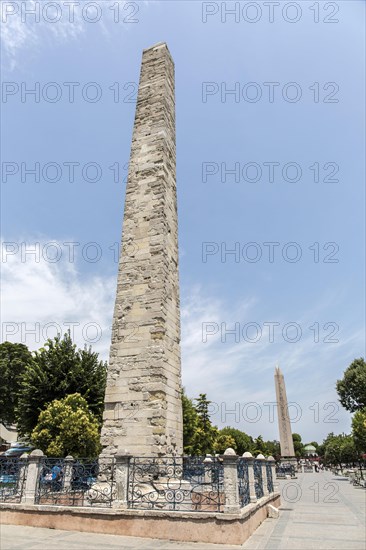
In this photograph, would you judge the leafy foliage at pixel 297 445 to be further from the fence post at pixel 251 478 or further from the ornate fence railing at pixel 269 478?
the fence post at pixel 251 478

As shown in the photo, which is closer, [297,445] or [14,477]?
[14,477]

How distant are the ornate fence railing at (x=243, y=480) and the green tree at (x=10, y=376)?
92.5ft

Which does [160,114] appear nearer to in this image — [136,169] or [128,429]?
[136,169]

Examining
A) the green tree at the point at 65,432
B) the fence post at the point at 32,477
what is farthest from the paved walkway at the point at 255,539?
the green tree at the point at 65,432

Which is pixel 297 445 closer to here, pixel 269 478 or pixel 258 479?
pixel 269 478

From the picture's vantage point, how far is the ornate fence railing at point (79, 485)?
8.68 metres

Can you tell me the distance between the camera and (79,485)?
9.65m

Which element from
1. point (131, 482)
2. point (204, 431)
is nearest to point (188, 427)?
point (204, 431)

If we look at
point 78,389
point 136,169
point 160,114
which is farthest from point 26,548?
point 78,389

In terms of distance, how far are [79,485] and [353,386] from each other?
35.2 metres

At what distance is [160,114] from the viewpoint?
13477 millimetres

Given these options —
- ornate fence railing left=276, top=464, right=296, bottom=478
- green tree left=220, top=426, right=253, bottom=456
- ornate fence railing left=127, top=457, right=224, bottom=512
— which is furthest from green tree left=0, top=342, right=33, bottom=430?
green tree left=220, top=426, right=253, bottom=456

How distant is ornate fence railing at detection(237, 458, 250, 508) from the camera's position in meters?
8.09

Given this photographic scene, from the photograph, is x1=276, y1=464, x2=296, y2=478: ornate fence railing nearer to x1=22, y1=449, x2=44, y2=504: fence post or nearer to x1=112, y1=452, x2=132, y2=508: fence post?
x1=22, y1=449, x2=44, y2=504: fence post
